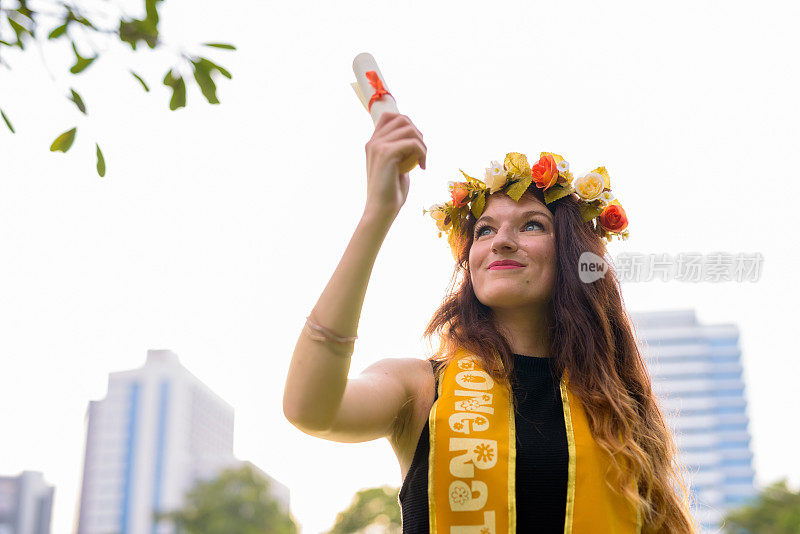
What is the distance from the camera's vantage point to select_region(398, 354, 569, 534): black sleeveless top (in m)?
2.17

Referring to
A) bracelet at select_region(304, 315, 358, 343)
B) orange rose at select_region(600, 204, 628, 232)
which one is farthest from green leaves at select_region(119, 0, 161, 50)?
orange rose at select_region(600, 204, 628, 232)

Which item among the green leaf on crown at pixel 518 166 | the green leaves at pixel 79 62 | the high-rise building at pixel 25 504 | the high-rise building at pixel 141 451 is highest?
the high-rise building at pixel 141 451

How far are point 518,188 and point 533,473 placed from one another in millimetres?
1051

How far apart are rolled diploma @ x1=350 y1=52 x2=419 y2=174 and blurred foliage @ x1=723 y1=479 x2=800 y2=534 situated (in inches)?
1556

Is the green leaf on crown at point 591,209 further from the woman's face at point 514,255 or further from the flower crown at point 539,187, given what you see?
the woman's face at point 514,255

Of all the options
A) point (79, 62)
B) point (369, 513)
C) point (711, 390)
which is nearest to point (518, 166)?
point (79, 62)

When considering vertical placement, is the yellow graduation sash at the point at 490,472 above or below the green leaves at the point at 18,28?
below

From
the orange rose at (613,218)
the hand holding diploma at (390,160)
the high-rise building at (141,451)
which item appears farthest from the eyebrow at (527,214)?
the high-rise building at (141,451)

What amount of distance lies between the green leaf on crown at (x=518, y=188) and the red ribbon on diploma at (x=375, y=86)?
3.34 feet

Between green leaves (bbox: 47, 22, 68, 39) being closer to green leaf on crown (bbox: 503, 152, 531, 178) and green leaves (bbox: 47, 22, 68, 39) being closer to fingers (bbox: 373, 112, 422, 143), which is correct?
fingers (bbox: 373, 112, 422, 143)

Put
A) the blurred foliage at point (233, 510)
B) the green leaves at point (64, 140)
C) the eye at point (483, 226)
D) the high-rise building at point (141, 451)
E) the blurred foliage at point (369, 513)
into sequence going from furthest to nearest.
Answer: the high-rise building at point (141, 451), the blurred foliage at point (233, 510), the blurred foliage at point (369, 513), the eye at point (483, 226), the green leaves at point (64, 140)

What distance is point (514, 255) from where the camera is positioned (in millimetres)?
2654

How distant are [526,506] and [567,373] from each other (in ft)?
1.65

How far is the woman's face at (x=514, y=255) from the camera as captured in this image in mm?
2611
